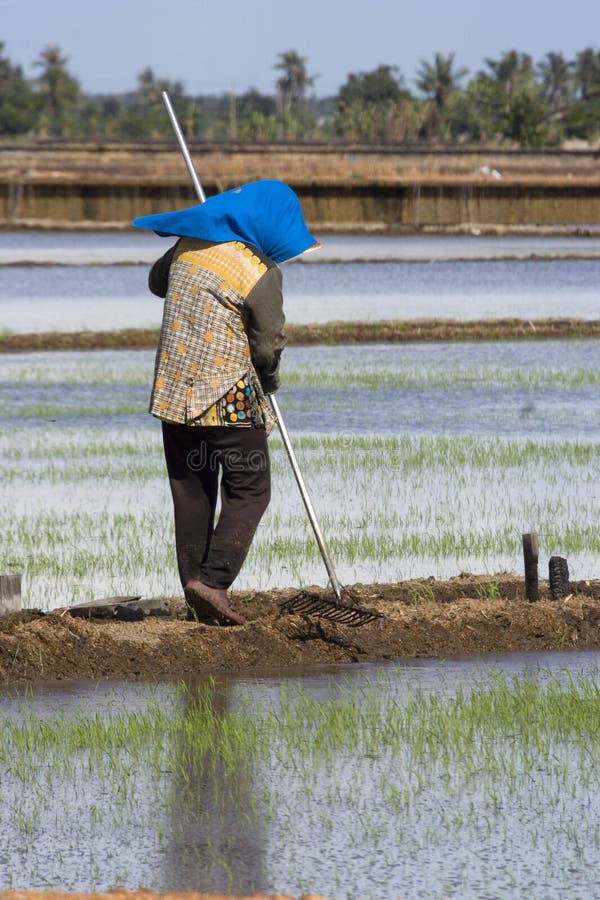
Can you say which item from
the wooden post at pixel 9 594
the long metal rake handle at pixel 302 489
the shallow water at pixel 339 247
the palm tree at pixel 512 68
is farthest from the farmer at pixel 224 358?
the palm tree at pixel 512 68

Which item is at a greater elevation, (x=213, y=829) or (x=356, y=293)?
(x=213, y=829)

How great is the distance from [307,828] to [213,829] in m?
0.26

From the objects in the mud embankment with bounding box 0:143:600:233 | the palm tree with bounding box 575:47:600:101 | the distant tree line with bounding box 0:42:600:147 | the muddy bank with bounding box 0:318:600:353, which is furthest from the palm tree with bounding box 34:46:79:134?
the muddy bank with bounding box 0:318:600:353

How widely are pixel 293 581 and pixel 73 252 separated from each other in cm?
3818

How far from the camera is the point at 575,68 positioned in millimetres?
157125

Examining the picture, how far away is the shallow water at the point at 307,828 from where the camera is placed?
4.45 m

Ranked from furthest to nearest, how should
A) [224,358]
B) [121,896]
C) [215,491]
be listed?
[215,491], [224,358], [121,896]

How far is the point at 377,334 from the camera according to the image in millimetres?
25594

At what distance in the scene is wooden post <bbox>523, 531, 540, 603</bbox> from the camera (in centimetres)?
771

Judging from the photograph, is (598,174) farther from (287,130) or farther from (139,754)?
(139,754)

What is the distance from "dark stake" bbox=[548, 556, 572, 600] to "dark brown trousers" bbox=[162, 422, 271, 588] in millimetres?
1364

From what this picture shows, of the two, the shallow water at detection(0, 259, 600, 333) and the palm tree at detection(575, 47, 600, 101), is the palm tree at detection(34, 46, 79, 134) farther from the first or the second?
the shallow water at detection(0, 259, 600, 333)

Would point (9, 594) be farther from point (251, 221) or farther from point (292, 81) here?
point (292, 81)

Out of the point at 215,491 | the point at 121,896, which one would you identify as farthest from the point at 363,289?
the point at 121,896
